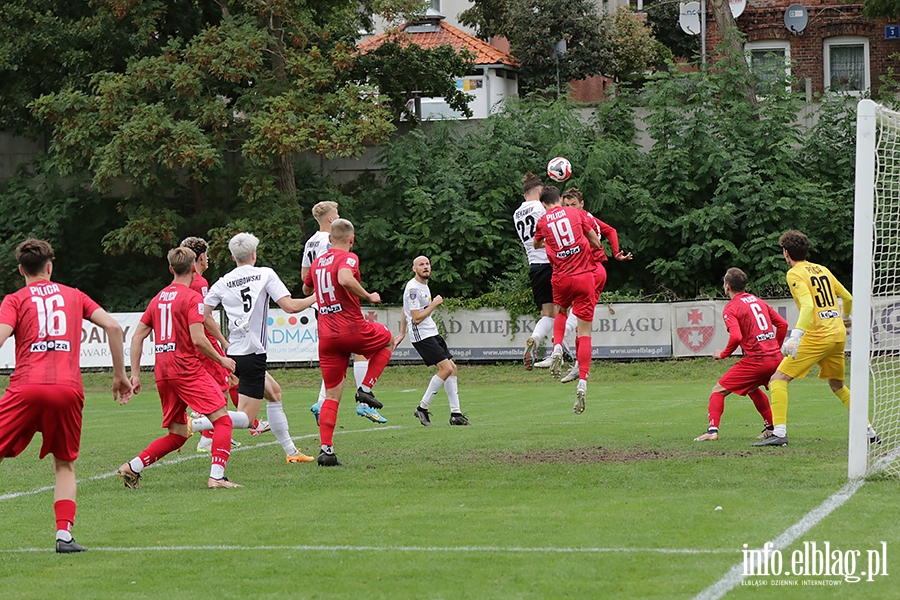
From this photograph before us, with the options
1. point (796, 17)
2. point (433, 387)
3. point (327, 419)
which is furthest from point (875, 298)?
point (796, 17)

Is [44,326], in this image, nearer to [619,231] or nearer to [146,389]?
[146,389]

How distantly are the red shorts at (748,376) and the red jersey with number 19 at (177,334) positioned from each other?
547 centimetres

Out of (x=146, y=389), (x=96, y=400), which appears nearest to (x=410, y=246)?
(x=146, y=389)

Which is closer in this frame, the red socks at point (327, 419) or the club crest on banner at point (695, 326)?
the red socks at point (327, 419)

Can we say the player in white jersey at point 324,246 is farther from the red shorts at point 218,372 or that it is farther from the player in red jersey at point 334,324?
the red shorts at point 218,372

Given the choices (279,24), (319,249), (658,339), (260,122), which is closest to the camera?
(319,249)

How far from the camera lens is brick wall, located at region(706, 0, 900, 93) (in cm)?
3953

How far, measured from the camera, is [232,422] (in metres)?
11.0

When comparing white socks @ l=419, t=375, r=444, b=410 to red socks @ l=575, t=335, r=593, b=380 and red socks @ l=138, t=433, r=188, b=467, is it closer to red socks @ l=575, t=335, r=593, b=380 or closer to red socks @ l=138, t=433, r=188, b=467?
red socks @ l=575, t=335, r=593, b=380

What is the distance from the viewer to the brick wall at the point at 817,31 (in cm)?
3953

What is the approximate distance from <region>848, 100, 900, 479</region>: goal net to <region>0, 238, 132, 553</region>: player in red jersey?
19.1ft

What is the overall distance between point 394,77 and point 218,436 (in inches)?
1037

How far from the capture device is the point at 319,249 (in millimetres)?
13758

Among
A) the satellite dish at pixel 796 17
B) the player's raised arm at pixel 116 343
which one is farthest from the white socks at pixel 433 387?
the satellite dish at pixel 796 17
